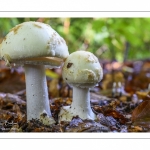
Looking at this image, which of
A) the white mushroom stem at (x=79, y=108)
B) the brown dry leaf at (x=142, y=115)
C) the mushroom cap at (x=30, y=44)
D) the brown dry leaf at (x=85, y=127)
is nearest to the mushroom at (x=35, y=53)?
the mushroom cap at (x=30, y=44)

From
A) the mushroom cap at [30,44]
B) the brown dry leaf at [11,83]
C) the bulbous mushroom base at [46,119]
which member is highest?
the mushroom cap at [30,44]

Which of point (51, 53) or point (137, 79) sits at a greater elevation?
point (51, 53)

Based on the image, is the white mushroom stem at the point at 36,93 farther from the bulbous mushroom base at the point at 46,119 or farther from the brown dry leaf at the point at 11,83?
the brown dry leaf at the point at 11,83

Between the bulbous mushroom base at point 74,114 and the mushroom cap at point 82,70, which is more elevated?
the mushroom cap at point 82,70
